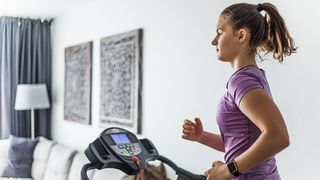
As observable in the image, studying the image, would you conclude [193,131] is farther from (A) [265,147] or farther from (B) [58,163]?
(B) [58,163]

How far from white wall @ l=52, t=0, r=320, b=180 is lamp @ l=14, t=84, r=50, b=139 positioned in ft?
2.32

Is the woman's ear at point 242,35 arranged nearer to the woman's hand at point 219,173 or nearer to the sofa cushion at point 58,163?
the woman's hand at point 219,173

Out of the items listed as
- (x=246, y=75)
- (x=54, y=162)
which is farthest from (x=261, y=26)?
(x=54, y=162)

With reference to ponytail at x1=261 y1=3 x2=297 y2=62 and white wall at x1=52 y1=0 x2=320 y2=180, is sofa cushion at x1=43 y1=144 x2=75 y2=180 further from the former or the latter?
ponytail at x1=261 y1=3 x2=297 y2=62

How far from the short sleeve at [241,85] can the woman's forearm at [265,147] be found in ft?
0.42

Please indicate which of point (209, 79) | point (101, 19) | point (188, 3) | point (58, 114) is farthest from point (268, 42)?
point (58, 114)

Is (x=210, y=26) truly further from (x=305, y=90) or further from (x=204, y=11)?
(x=305, y=90)

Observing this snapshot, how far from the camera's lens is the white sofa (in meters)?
3.55

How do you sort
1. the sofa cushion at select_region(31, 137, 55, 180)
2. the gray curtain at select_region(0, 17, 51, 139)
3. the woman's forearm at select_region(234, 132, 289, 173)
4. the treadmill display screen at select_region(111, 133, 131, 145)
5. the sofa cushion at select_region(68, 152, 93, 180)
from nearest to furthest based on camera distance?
1. the woman's forearm at select_region(234, 132, 289, 173)
2. the treadmill display screen at select_region(111, 133, 131, 145)
3. the sofa cushion at select_region(68, 152, 93, 180)
4. the sofa cushion at select_region(31, 137, 55, 180)
5. the gray curtain at select_region(0, 17, 51, 139)

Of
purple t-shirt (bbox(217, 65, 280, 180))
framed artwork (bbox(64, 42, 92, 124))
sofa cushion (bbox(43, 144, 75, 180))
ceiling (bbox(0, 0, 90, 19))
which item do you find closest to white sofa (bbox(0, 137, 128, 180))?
sofa cushion (bbox(43, 144, 75, 180))

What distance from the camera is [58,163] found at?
386 centimetres

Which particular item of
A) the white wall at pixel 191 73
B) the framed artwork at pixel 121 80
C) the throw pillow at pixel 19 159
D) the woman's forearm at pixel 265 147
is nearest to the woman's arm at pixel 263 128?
the woman's forearm at pixel 265 147

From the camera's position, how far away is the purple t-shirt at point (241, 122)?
1087mm

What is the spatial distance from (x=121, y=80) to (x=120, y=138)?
2072 mm
